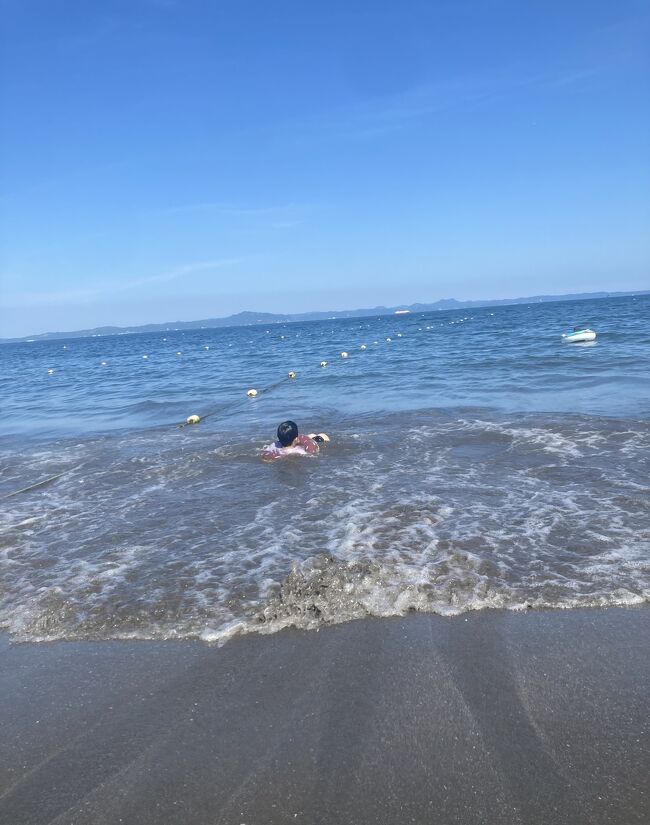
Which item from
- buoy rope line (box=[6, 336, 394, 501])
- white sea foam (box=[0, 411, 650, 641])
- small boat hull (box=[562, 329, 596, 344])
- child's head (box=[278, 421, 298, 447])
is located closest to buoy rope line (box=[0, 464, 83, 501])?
buoy rope line (box=[6, 336, 394, 501])

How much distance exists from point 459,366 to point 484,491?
19.6 meters

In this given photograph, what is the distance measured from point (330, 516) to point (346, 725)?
170 inches

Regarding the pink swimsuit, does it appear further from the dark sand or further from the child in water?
the dark sand

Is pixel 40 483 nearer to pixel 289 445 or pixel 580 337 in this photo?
pixel 289 445

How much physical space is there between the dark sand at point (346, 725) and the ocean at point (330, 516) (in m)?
0.47

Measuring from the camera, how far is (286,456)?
11.6 m

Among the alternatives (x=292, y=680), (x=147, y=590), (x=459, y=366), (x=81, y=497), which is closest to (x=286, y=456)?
(x=81, y=497)

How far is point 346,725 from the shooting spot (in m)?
3.86

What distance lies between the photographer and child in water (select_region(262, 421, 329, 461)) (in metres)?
11.6

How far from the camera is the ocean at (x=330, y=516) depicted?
5.69 meters

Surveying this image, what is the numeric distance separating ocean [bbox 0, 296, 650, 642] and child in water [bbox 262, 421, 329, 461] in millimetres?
261

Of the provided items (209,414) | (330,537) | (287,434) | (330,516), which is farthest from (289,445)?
(209,414)

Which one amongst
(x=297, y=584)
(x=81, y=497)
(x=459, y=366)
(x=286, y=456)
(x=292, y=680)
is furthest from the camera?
(x=459, y=366)

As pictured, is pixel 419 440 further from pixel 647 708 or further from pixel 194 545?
pixel 647 708
